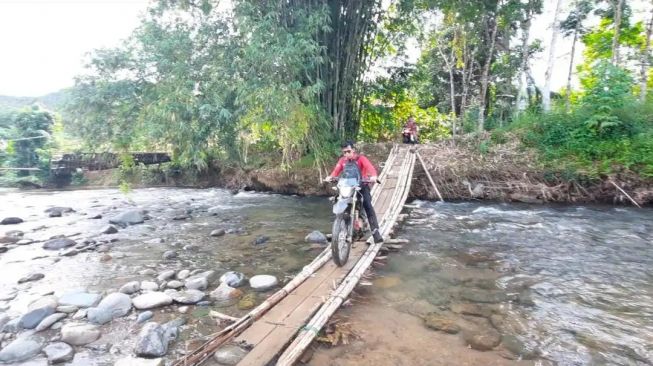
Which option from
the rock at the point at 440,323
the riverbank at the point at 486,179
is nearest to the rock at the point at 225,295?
the rock at the point at 440,323

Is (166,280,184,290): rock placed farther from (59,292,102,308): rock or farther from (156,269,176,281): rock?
(59,292,102,308): rock

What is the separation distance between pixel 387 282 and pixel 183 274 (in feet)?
9.20

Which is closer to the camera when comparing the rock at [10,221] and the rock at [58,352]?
the rock at [58,352]

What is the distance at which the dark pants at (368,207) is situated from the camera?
5.04 meters

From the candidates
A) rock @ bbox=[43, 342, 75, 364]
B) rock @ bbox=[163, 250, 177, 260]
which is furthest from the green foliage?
rock @ bbox=[43, 342, 75, 364]

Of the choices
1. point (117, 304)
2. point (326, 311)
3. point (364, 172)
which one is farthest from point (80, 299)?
point (364, 172)

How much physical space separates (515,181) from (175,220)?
8867 mm

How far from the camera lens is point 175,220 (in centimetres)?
855

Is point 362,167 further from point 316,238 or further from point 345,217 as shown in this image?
point 316,238

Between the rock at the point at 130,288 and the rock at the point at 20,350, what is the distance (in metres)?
1.12

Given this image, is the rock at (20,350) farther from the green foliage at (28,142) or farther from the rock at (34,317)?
the green foliage at (28,142)

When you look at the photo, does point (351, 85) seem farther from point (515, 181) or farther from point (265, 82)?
point (515, 181)

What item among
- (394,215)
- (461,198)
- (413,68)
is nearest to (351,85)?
(413,68)

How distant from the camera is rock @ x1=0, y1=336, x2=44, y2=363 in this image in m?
3.09
